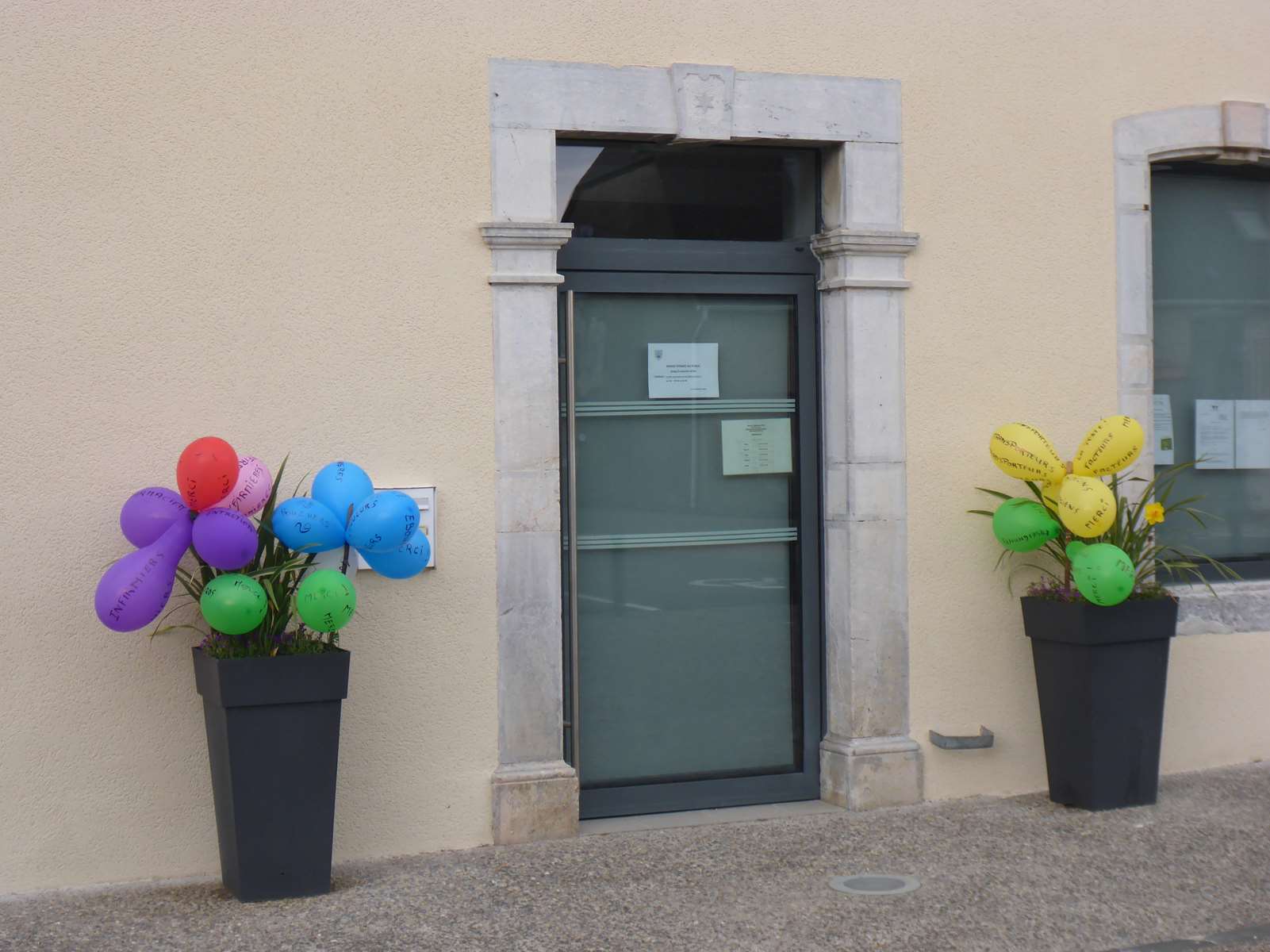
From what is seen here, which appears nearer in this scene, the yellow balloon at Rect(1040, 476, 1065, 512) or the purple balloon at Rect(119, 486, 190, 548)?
the purple balloon at Rect(119, 486, 190, 548)

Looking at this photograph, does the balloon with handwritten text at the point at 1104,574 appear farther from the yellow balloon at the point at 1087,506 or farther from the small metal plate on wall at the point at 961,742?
the small metal plate on wall at the point at 961,742

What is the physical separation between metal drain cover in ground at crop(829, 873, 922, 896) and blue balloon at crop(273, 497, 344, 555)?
198 centimetres

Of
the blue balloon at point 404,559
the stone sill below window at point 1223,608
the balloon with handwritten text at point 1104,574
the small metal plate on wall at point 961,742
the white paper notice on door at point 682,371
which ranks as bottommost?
the small metal plate on wall at point 961,742

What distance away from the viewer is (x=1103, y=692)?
217 inches

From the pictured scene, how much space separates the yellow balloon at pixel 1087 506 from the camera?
5305 mm

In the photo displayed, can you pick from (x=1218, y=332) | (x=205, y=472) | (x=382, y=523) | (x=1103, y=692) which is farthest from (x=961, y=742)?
(x=205, y=472)

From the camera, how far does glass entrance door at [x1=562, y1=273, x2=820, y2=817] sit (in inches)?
220

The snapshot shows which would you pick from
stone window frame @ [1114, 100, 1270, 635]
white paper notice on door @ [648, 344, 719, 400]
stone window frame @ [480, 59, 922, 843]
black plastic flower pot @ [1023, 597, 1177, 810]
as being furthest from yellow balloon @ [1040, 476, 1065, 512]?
white paper notice on door @ [648, 344, 719, 400]

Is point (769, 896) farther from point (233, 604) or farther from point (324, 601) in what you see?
A: point (233, 604)

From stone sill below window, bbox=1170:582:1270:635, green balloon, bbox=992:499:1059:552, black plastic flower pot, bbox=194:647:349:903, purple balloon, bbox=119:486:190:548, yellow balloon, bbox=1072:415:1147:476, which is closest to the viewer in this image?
purple balloon, bbox=119:486:190:548

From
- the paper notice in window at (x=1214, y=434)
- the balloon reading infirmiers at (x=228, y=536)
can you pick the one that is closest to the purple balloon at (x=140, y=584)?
the balloon reading infirmiers at (x=228, y=536)

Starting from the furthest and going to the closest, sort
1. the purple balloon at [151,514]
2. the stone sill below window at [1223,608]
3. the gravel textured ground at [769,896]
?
the stone sill below window at [1223,608] < the purple balloon at [151,514] < the gravel textured ground at [769,896]

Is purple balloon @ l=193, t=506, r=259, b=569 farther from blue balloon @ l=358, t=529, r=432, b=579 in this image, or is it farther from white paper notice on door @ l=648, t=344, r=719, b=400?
white paper notice on door @ l=648, t=344, r=719, b=400

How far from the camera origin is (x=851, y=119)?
5.66 metres
